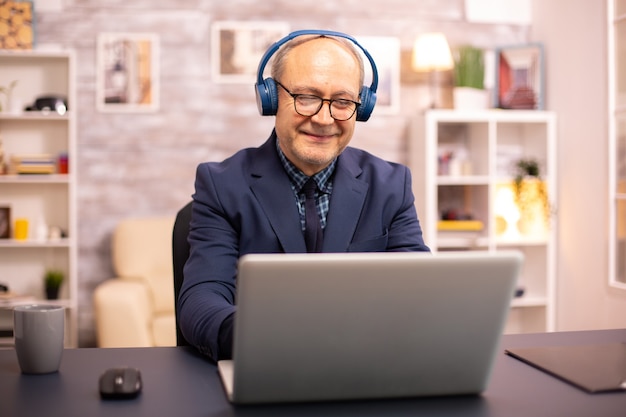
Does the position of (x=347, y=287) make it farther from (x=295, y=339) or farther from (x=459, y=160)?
(x=459, y=160)

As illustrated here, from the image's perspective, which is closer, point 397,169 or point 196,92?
point 397,169

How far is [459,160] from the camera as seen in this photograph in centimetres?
465

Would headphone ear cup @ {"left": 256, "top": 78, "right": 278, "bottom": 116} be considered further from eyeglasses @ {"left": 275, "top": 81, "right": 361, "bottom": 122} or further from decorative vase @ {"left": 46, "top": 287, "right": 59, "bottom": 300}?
decorative vase @ {"left": 46, "top": 287, "right": 59, "bottom": 300}

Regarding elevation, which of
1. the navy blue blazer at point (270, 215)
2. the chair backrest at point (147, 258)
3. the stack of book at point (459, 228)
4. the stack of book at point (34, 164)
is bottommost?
the chair backrest at point (147, 258)

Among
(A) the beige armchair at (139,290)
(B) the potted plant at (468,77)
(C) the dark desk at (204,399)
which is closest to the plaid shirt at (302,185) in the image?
(C) the dark desk at (204,399)

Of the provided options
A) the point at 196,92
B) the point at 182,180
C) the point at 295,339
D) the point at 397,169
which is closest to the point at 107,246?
the point at 182,180

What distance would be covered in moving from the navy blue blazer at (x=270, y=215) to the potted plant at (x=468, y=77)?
2.72 meters

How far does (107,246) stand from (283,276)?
368cm

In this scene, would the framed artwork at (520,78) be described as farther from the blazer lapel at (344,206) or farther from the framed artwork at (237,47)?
the blazer lapel at (344,206)

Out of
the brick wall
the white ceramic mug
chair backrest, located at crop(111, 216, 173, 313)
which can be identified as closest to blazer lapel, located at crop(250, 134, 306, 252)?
the white ceramic mug

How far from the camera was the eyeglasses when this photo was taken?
1.83 m

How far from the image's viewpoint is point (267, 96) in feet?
6.02

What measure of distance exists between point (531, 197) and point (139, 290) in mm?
2329

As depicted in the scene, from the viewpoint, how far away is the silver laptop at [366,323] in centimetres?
98
